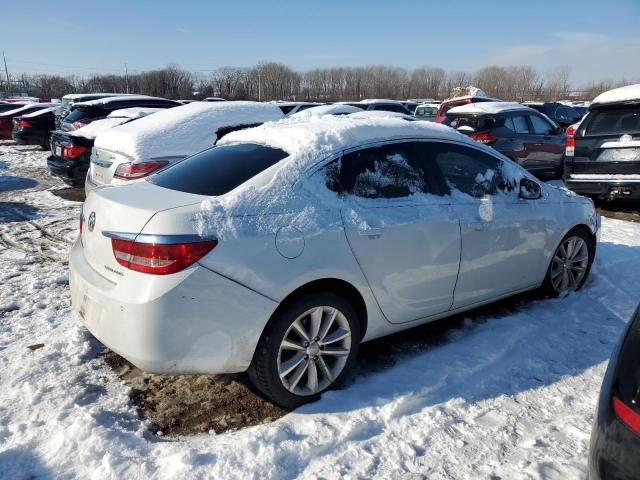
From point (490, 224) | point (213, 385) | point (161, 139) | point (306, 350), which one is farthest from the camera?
point (161, 139)

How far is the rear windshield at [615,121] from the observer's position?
24.9 ft

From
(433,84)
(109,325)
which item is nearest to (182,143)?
(109,325)

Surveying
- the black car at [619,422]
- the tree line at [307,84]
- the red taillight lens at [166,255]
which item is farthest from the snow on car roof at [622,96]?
the tree line at [307,84]

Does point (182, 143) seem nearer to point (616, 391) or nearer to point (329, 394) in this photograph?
point (329, 394)

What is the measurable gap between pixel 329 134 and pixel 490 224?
1404mm

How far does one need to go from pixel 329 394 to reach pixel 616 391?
1.63 meters

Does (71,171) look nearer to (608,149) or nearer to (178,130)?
(178,130)

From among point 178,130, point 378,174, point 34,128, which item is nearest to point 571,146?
point 178,130

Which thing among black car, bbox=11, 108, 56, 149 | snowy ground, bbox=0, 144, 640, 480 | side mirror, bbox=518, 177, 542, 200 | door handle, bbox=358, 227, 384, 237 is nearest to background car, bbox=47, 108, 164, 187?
snowy ground, bbox=0, 144, 640, 480

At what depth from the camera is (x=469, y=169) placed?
388 cm

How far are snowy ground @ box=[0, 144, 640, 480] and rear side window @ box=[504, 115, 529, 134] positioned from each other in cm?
630

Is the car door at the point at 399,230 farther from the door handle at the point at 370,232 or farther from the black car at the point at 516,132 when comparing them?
the black car at the point at 516,132

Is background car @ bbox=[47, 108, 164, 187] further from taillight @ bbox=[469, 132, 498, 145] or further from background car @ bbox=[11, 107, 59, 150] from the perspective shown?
background car @ bbox=[11, 107, 59, 150]

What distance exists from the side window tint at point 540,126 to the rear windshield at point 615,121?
233 centimetres
